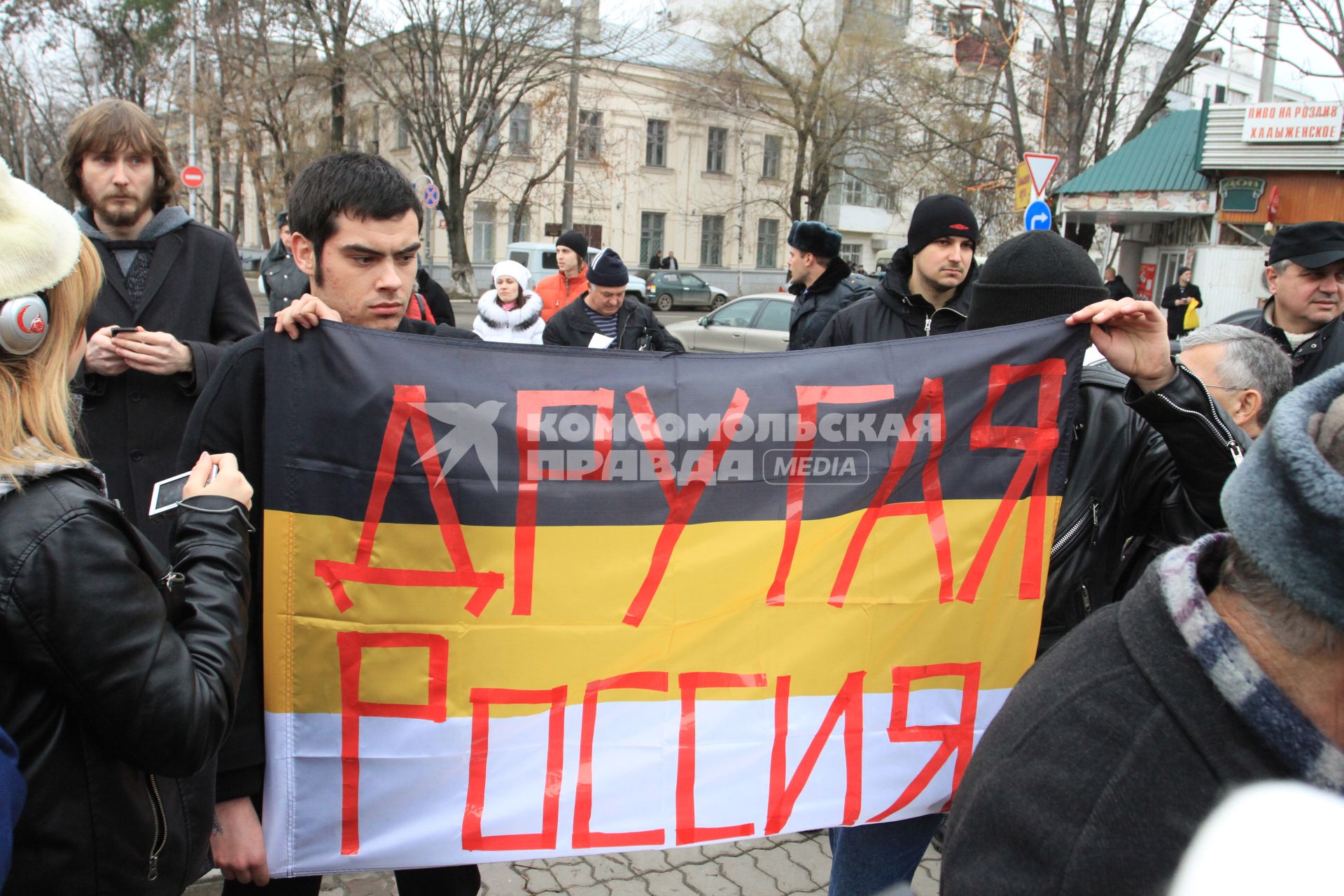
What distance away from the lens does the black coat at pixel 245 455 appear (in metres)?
2.13

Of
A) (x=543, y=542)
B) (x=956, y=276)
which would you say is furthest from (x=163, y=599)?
(x=956, y=276)

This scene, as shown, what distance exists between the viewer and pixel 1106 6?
69.3ft

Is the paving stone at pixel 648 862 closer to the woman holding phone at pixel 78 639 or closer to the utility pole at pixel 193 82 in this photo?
the woman holding phone at pixel 78 639

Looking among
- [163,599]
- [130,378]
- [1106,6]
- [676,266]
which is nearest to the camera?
[163,599]

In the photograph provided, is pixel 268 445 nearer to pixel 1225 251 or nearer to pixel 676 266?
pixel 1225 251

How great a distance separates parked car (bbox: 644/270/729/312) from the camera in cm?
3400

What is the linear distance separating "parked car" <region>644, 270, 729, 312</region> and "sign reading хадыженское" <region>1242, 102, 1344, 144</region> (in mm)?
17956

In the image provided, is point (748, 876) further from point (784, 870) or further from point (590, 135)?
point (590, 135)

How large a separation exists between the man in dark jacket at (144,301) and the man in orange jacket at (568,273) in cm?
488

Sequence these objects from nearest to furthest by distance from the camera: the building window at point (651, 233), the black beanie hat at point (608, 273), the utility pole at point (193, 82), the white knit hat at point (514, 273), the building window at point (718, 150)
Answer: the black beanie hat at point (608, 273) < the white knit hat at point (514, 273) < the utility pole at point (193, 82) < the building window at point (651, 233) < the building window at point (718, 150)

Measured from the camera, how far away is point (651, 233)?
44469mm

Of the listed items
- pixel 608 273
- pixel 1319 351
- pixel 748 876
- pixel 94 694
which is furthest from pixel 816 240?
pixel 94 694

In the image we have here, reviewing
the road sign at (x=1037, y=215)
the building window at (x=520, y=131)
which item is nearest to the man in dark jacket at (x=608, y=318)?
the road sign at (x=1037, y=215)

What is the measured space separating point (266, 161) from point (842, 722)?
3540cm
